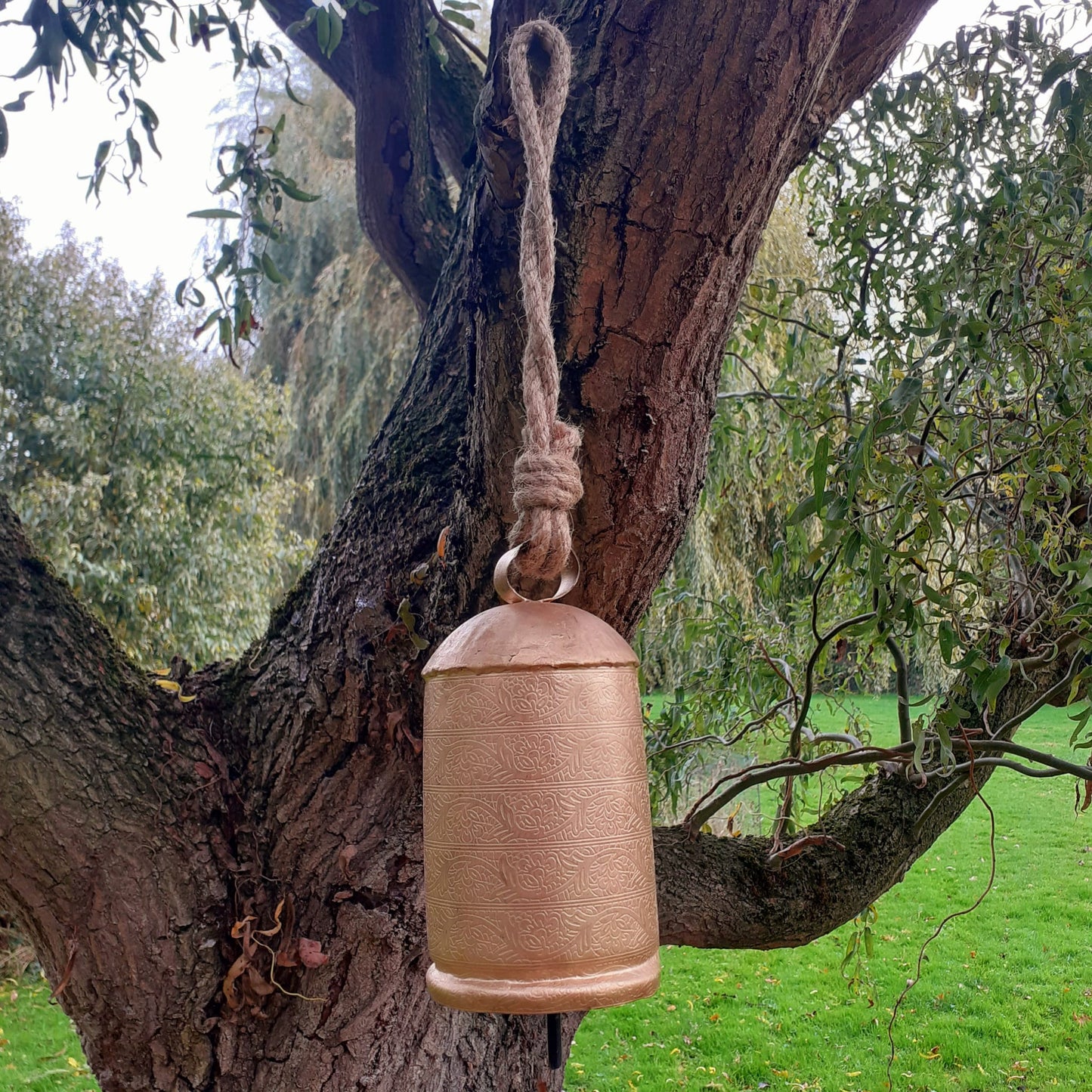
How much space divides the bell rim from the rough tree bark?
510mm

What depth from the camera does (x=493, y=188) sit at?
4.27 ft

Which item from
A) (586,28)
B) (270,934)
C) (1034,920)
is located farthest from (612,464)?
(1034,920)

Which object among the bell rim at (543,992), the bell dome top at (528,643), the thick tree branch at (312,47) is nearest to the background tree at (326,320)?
the thick tree branch at (312,47)

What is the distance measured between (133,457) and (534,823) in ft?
19.1

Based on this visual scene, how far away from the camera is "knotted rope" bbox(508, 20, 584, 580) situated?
102 cm

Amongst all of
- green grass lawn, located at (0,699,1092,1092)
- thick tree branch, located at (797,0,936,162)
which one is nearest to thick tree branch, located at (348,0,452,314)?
thick tree branch, located at (797,0,936,162)

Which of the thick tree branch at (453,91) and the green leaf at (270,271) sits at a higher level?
the thick tree branch at (453,91)

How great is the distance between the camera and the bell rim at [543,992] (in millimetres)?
955

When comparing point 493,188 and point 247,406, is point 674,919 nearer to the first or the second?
point 493,188

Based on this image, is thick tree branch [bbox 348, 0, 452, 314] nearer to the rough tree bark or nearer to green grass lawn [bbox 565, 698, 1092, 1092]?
the rough tree bark

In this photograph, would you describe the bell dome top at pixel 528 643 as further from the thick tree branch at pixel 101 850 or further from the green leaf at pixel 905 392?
the thick tree branch at pixel 101 850

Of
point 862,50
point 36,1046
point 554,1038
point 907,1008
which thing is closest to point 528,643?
point 554,1038

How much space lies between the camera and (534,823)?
3.34 ft

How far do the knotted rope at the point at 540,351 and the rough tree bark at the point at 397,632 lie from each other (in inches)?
6.1
